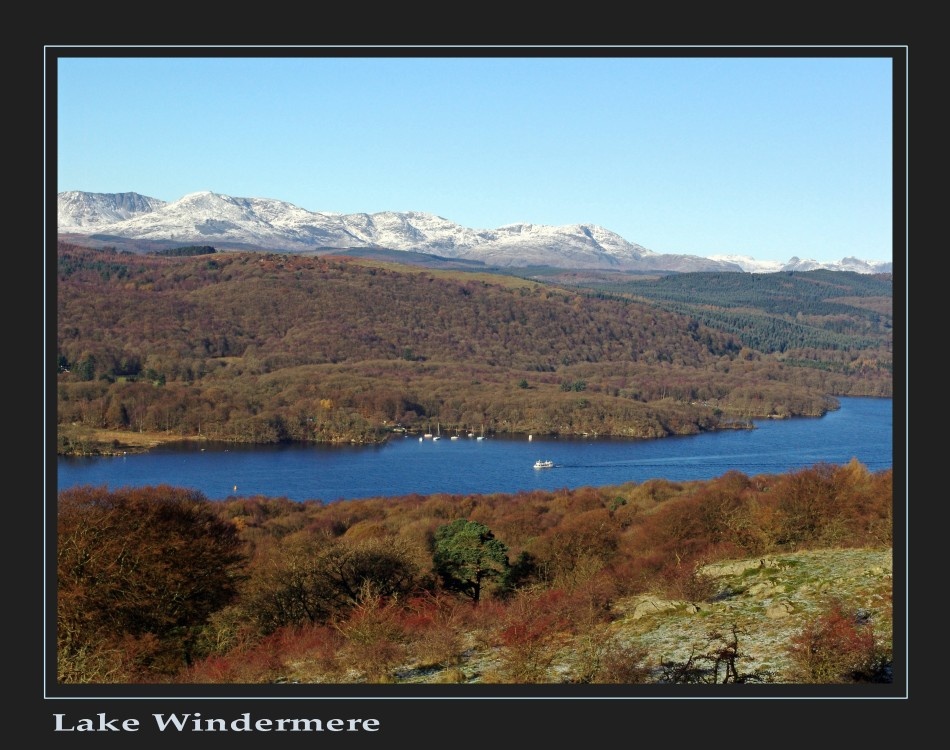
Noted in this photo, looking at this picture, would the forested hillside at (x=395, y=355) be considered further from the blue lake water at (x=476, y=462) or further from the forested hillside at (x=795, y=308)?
the blue lake water at (x=476, y=462)

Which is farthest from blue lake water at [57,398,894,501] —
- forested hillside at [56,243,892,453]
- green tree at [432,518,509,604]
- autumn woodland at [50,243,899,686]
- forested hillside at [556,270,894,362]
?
forested hillside at [556,270,894,362]

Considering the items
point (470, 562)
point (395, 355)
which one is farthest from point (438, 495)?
point (395, 355)

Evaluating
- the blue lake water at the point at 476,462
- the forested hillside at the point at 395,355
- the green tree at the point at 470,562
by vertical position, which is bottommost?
the blue lake water at the point at 476,462

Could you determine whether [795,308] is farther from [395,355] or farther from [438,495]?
[438,495]

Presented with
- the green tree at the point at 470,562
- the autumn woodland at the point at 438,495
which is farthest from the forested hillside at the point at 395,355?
the green tree at the point at 470,562
